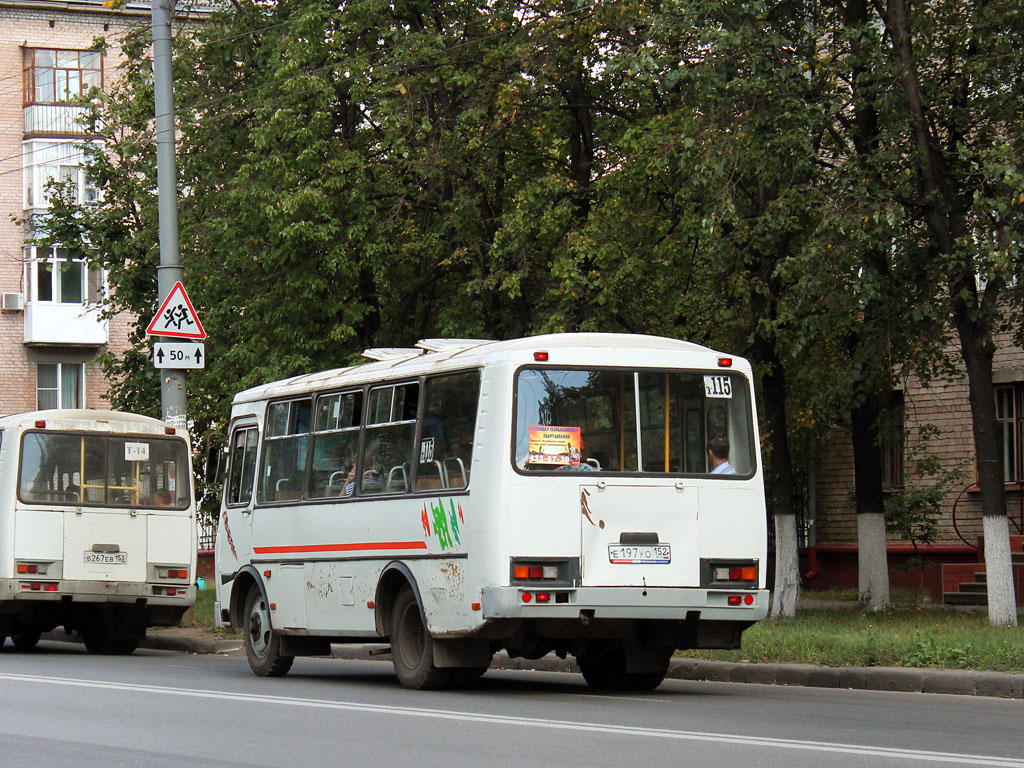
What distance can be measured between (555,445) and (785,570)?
1089cm

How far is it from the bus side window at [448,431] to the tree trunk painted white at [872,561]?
1143 centimetres

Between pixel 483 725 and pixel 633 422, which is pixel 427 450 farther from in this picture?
pixel 483 725

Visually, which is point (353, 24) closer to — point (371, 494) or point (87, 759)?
point (371, 494)

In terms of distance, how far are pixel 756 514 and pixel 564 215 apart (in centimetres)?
1021

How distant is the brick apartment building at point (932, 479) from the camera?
92.5 feet

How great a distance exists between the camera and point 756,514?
1335cm

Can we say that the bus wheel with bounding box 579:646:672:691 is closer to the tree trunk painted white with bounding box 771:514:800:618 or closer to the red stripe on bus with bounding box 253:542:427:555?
the red stripe on bus with bounding box 253:542:427:555

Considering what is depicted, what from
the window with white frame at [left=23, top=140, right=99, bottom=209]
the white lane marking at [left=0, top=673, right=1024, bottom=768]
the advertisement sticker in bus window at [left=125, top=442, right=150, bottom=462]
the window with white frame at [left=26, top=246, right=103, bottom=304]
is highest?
the window with white frame at [left=23, top=140, right=99, bottom=209]

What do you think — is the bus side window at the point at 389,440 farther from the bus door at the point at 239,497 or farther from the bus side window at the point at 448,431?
the bus door at the point at 239,497

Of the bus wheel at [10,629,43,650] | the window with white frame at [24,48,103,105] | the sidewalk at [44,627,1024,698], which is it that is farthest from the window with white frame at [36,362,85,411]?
the sidewalk at [44,627,1024,698]

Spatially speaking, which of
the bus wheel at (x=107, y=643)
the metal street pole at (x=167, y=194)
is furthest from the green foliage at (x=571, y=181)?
the bus wheel at (x=107, y=643)

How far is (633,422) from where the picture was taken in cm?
1316

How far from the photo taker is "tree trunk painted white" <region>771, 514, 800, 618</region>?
2272 centimetres

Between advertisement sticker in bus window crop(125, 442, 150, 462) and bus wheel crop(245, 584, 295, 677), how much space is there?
195 inches
